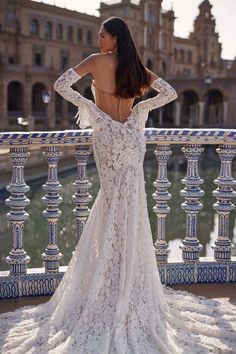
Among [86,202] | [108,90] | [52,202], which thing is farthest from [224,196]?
[108,90]

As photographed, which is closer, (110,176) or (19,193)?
(110,176)

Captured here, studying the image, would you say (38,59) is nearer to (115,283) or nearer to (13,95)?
(13,95)

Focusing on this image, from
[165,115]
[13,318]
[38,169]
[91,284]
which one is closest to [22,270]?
[13,318]

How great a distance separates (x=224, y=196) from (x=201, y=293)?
72cm

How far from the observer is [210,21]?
6003cm

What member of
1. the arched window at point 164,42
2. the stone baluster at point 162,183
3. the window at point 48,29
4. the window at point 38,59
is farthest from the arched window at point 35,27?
the stone baluster at point 162,183

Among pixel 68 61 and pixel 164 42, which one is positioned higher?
pixel 164 42

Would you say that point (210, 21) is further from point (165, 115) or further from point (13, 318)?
point (13, 318)

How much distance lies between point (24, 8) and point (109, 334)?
4140 cm

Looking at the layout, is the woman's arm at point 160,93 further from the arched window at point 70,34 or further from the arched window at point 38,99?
the arched window at point 70,34

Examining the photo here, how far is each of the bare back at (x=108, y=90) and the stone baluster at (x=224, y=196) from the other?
3.75 feet

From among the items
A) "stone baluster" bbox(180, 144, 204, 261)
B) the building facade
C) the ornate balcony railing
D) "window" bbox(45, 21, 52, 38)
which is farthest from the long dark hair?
"window" bbox(45, 21, 52, 38)

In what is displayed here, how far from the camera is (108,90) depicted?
270 centimetres

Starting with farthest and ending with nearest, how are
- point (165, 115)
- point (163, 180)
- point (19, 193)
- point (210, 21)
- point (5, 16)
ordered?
point (210, 21), point (165, 115), point (5, 16), point (163, 180), point (19, 193)
